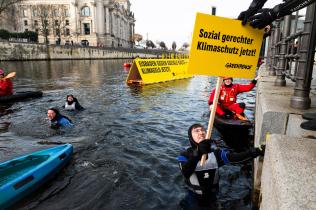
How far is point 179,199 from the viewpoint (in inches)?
202

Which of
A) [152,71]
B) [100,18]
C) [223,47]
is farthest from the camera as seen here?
[100,18]

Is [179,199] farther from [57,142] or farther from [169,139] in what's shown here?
[57,142]

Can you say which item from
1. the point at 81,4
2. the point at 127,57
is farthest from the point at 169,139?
the point at 81,4

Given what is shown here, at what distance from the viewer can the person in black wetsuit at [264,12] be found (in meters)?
3.04

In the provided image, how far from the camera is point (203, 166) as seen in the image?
437 centimetres

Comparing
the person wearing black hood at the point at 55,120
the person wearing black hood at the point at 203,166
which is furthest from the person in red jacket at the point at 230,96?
the person wearing black hood at the point at 55,120

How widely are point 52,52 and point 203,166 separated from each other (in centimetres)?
5891

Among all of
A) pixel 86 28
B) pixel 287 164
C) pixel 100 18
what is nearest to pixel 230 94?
pixel 287 164

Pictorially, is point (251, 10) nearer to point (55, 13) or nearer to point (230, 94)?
point (230, 94)

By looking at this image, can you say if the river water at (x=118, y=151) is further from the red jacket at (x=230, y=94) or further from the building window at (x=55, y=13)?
the building window at (x=55, y=13)

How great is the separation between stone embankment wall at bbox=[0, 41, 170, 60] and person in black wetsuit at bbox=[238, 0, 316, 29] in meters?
38.3

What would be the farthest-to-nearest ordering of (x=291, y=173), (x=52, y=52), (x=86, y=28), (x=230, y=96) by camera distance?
1. (x=86, y=28)
2. (x=52, y=52)
3. (x=230, y=96)
4. (x=291, y=173)

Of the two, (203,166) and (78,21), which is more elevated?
(78,21)

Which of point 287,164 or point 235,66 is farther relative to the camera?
point 235,66
